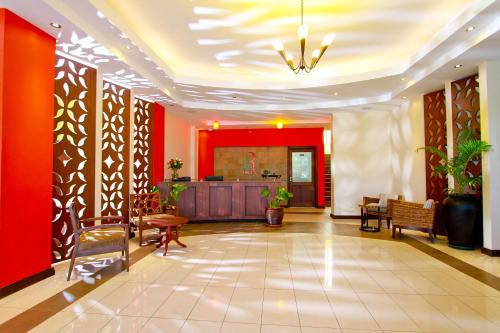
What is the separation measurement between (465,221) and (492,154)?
1.14m

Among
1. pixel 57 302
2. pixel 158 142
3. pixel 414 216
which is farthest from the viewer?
pixel 158 142

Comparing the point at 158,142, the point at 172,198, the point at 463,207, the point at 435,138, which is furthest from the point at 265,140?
the point at 463,207

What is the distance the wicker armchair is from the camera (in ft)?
16.9

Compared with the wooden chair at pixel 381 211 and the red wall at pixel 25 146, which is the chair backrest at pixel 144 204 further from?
the wooden chair at pixel 381 211

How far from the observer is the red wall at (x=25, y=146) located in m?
2.97

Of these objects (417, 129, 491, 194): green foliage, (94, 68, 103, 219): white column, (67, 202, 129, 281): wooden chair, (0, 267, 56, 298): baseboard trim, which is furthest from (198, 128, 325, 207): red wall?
(0, 267, 56, 298): baseboard trim

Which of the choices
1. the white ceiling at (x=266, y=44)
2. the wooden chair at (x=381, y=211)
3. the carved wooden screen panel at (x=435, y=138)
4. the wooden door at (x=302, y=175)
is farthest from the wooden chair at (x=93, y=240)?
the wooden door at (x=302, y=175)

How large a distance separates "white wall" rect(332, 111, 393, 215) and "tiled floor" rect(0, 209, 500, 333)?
3551 millimetres

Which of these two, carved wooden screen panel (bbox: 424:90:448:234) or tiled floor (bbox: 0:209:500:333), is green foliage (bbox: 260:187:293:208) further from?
carved wooden screen panel (bbox: 424:90:448:234)

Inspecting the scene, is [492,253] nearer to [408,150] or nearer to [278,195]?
[408,150]

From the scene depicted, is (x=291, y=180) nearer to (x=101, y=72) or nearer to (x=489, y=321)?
(x=101, y=72)

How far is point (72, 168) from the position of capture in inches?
168

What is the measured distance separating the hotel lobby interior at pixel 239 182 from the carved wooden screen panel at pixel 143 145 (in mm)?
41

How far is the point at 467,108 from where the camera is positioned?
5008 mm
